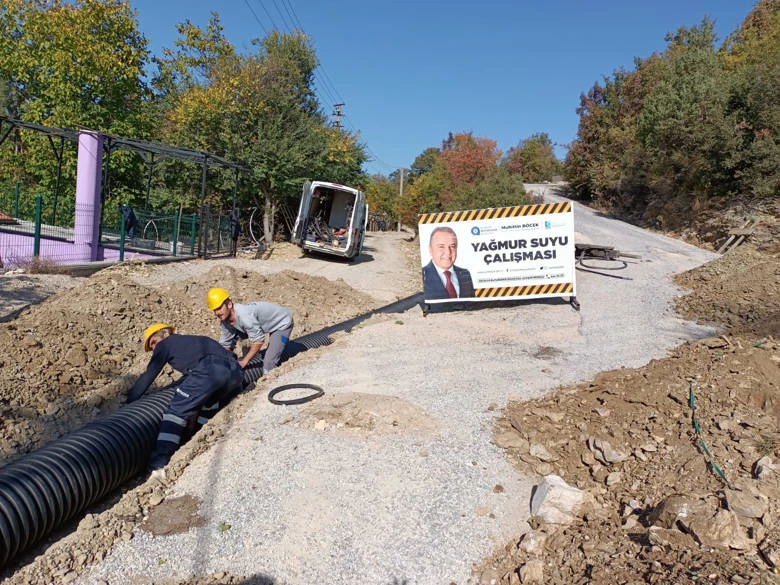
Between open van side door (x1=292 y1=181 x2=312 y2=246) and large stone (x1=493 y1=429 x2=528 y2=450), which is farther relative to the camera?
open van side door (x1=292 y1=181 x2=312 y2=246)

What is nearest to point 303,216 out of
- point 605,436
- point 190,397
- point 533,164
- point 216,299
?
point 216,299

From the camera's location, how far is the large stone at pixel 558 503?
3.54 meters

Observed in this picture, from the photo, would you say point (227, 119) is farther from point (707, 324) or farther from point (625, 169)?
point (625, 169)

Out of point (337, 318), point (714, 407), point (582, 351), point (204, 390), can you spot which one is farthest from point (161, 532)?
point (337, 318)

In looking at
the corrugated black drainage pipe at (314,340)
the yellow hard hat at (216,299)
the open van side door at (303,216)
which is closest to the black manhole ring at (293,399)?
the corrugated black drainage pipe at (314,340)

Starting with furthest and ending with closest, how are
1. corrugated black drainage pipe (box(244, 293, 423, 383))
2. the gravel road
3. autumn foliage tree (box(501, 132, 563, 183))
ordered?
autumn foliage tree (box(501, 132, 563, 183)), corrugated black drainage pipe (box(244, 293, 423, 383)), the gravel road

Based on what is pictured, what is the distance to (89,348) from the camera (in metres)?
7.24

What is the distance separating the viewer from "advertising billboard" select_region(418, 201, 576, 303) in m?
9.55

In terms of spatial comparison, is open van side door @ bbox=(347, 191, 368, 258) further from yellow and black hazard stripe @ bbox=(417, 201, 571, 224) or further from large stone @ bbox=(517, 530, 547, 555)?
large stone @ bbox=(517, 530, 547, 555)

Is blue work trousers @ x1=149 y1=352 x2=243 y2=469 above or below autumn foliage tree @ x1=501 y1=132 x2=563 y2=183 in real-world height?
below

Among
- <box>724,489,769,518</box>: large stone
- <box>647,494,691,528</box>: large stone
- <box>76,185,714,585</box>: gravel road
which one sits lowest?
<box>76,185,714,585</box>: gravel road

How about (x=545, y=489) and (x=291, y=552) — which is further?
(x=545, y=489)

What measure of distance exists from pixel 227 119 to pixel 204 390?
18.3 metres

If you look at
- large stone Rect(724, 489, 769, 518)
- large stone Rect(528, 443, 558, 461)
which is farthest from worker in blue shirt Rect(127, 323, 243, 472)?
large stone Rect(724, 489, 769, 518)
